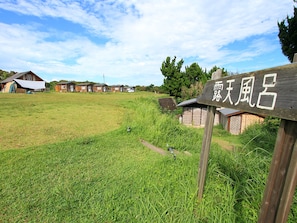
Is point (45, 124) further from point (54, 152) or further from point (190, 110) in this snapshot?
point (190, 110)

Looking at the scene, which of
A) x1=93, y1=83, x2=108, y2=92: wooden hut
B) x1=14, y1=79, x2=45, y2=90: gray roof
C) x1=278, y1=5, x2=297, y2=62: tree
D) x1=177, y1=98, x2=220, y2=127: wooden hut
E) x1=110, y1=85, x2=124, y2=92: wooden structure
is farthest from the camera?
x1=110, y1=85, x2=124, y2=92: wooden structure

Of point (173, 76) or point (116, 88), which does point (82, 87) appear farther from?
point (173, 76)

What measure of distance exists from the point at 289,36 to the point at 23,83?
37.5 meters

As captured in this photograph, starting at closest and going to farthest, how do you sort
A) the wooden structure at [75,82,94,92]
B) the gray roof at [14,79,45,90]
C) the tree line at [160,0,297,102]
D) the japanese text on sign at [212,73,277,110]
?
the japanese text on sign at [212,73,277,110], the tree line at [160,0,297,102], the gray roof at [14,79,45,90], the wooden structure at [75,82,94,92]

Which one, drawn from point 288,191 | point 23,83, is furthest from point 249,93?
point 23,83

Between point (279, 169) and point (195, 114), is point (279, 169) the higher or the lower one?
the higher one

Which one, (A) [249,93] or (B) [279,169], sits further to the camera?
(A) [249,93]

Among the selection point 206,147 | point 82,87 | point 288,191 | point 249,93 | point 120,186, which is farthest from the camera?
point 82,87

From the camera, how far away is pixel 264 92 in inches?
49.2

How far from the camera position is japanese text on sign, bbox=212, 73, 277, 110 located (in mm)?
1185

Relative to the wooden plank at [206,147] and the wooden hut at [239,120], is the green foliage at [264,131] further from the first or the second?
the wooden plank at [206,147]

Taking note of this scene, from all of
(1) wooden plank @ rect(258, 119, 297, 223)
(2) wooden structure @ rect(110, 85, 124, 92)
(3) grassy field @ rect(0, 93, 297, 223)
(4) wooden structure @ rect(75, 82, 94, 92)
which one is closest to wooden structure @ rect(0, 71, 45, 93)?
(4) wooden structure @ rect(75, 82, 94, 92)

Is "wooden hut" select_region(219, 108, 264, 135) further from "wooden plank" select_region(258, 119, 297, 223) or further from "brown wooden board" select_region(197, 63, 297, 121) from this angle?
"wooden plank" select_region(258, 119, 297, 223)

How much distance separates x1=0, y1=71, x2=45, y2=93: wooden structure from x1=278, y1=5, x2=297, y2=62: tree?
3623 cm
